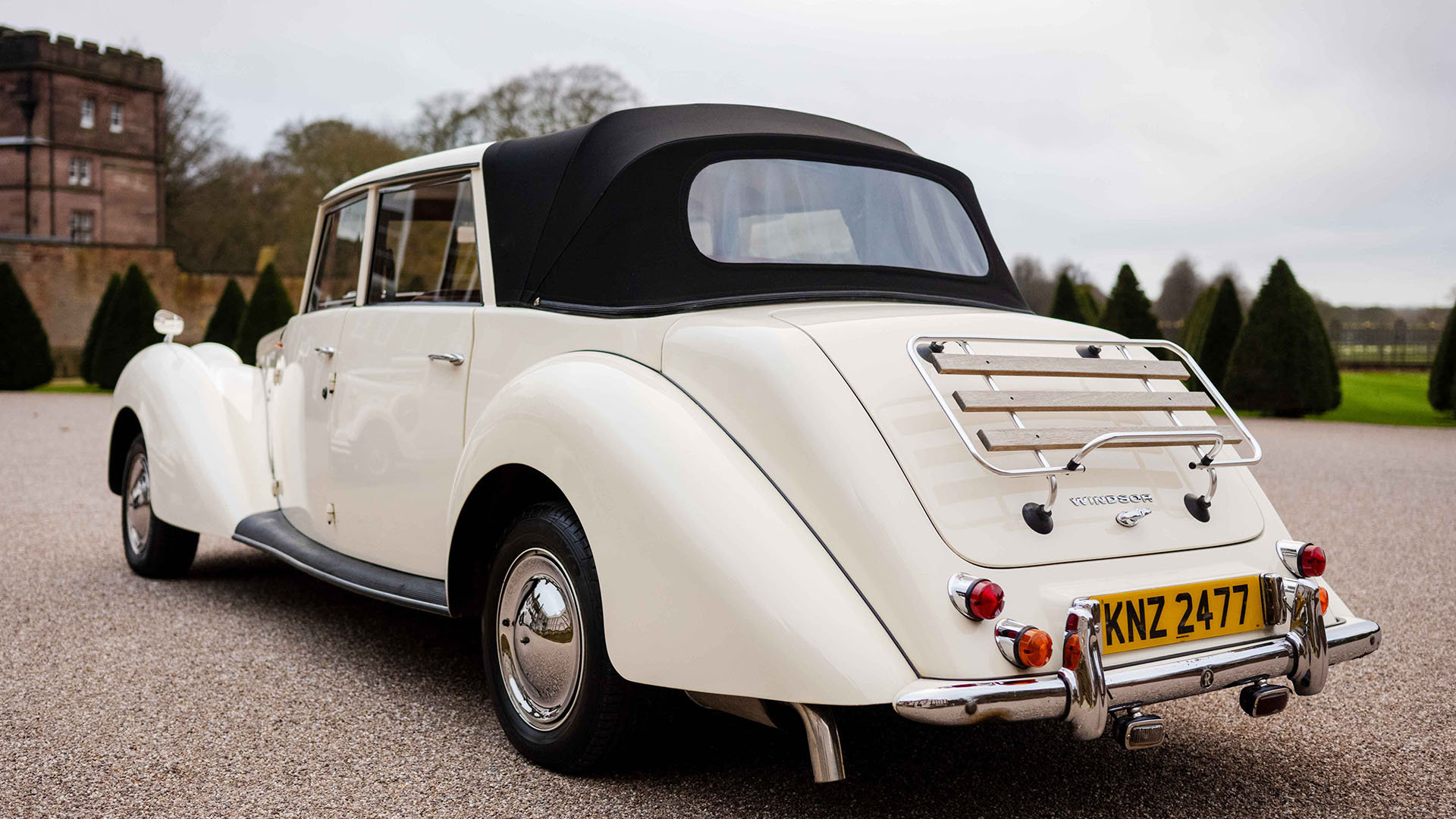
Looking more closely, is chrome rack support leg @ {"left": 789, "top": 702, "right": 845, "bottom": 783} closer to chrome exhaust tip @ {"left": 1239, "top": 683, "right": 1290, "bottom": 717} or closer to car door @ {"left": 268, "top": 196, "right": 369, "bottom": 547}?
chrome exhaust tip @ {"left": 1239, "top": 683, "right": 1290, "bottom": 717}

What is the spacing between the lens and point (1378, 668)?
4281mm

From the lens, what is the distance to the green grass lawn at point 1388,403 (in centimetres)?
1869

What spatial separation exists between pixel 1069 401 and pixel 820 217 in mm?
1058

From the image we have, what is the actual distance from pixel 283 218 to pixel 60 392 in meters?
20.9

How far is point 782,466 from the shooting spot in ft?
8.46

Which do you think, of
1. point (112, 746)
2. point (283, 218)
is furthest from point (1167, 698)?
point (283, 218)

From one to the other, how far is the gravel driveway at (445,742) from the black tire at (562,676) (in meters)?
0.09

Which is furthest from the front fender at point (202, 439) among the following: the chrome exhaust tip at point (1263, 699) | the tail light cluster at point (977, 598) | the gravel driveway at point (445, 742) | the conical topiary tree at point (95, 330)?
the conical topiary tree at point (95, 330)

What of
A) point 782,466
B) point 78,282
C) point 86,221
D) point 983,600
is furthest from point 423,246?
point 86,221

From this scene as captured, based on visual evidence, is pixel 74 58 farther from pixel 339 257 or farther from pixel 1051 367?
pixel 1051 367

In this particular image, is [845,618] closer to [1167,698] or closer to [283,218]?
[1167,698]

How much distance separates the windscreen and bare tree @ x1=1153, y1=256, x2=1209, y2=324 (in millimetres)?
51951

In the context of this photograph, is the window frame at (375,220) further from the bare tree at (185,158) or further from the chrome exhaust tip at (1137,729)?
the bare tree at (185,158)

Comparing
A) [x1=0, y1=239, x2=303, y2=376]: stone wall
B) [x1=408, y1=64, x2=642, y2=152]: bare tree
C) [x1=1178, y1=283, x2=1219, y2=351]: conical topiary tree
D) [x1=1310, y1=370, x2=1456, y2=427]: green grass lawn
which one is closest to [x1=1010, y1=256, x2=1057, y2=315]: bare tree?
[x1=1178, y1=283, x2=1219, y2=351]: conical topiary tree
